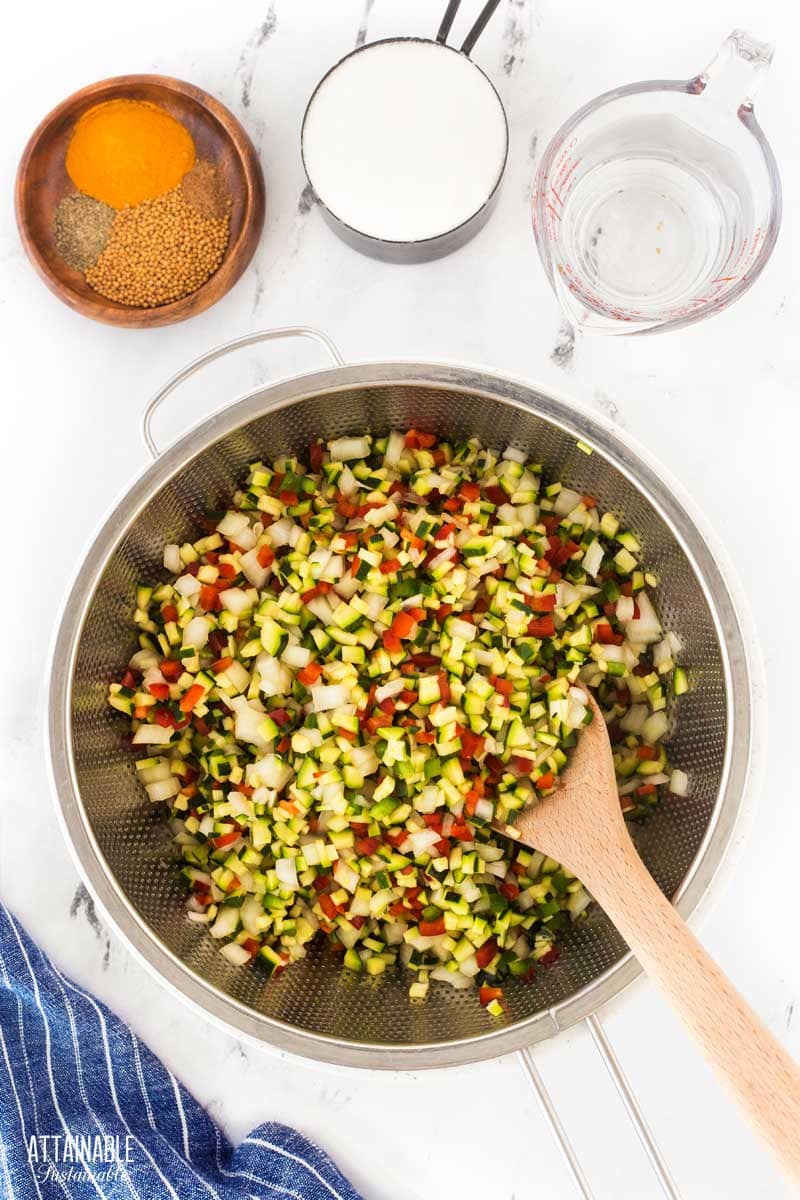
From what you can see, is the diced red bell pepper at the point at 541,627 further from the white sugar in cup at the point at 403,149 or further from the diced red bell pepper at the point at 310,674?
the white sugar in cup at the point at 403,149

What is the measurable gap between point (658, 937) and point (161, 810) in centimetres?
87

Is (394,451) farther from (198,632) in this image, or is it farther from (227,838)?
(227,838)

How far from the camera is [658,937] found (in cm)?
148

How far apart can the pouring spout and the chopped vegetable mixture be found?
27.7 inches

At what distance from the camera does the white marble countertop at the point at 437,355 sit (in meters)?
1.89

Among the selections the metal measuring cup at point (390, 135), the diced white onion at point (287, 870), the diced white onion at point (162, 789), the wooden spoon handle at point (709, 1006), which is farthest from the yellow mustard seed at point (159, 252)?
the wooden spoon handle at point (709, 1006)

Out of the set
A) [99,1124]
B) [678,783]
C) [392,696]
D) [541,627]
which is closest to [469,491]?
[541,627]

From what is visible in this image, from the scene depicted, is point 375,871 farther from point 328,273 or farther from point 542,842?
point 328,273

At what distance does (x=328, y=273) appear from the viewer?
6.23ft

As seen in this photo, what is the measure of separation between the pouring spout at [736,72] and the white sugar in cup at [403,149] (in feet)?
1.22

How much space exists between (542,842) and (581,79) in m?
1.37

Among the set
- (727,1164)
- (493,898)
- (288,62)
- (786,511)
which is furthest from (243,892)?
(288,62)

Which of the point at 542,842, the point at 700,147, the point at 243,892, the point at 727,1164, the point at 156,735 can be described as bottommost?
the point at 727,1164

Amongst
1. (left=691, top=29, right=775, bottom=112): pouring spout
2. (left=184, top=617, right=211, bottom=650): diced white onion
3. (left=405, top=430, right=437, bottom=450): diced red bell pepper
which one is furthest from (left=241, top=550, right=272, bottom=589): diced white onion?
(left=691, top=29, right=775, bottom=112): pouring spout
